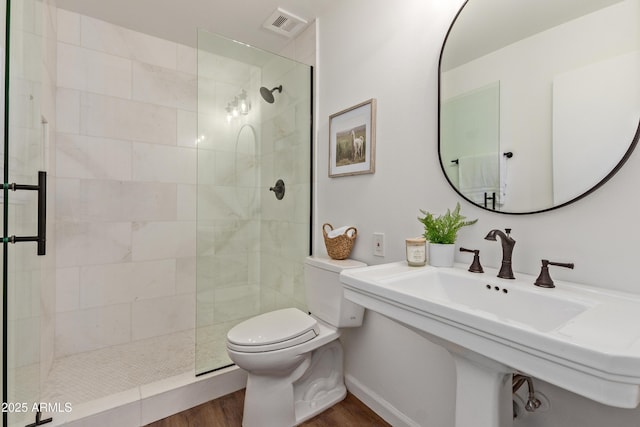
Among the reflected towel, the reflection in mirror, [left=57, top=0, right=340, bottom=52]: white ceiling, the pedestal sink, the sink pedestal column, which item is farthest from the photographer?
[left=57, top=0, right=340, bottom=52]: white ceiling

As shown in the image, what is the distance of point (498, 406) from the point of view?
0.79 m

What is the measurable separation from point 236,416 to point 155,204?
5.28ft

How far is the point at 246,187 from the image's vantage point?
1909mm

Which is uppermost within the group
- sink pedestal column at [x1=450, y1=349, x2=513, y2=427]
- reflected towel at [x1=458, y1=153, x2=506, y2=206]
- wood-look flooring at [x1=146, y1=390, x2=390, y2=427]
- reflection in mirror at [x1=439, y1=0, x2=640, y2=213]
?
reflection in mirror at [x1=439, y1=0, x2=640, y2=213]

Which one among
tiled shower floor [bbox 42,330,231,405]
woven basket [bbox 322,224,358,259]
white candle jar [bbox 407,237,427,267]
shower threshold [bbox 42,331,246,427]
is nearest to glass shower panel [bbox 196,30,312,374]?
shower threshold [bbox 42,331,246,427]

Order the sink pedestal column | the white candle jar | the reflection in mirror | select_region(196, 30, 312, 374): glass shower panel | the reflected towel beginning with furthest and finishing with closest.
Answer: select_region(196, 30, 312, 374): glass shower panel → the white candle jar → the reflected towel → the reflection in mirror → the sink pedestal column

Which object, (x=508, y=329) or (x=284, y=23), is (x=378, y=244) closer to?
(x=508, y=329)

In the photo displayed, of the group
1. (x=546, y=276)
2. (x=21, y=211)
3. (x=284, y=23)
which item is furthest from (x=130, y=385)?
(x=284, y=23)

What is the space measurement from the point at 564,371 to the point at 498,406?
0.33 m

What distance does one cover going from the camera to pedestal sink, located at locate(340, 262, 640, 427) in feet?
1.67

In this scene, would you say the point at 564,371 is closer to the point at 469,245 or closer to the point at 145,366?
the point at 469,245

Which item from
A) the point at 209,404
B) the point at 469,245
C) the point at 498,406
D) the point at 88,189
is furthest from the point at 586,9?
the point at 88,189

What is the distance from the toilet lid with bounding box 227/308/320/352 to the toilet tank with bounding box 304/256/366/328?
0.36 ft

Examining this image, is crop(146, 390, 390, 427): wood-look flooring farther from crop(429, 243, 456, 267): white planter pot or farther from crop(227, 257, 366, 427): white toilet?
crop(429, 243, 456, 267): white planter pot
